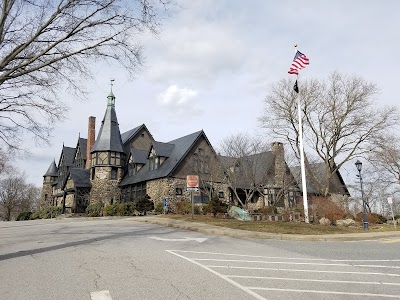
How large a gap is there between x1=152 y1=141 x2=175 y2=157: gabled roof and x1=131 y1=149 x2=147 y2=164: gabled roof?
389 centimetres

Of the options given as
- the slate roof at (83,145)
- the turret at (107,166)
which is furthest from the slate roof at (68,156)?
the turret at (107,166)

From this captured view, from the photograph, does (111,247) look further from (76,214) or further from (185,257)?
(76,214)

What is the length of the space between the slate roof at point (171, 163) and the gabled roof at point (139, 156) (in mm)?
1210

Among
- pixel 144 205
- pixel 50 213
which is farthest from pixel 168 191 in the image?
pixel 50 213

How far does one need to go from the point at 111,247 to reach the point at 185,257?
9.82 ft

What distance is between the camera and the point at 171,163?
3728 cm

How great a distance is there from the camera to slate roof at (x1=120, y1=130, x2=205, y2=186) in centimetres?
3641

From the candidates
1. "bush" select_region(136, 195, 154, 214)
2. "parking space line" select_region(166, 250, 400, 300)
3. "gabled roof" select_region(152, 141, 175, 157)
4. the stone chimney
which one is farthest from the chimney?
"parking space line" select_region(166, 250, 400, 300)

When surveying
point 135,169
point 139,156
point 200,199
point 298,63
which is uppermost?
point 298,63

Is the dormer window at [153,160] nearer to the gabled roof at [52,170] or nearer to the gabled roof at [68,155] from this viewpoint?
the gabled roof at [68,155]

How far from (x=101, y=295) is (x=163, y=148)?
34889 mm

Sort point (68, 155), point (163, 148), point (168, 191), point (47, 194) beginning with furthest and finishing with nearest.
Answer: point (47, 194), point (68, 155), point (163, 148), point (168, 191)

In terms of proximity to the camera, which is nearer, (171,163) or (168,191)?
(168,191)

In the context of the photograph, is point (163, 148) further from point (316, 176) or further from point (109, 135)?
point (316, 176)
